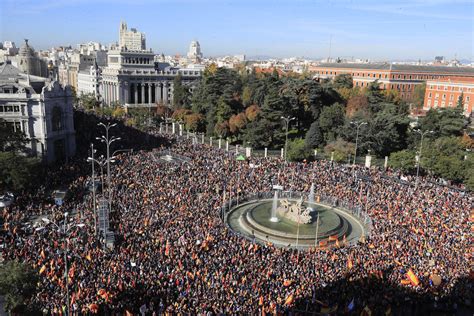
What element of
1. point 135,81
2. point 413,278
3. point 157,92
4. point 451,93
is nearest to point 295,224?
point 413,278

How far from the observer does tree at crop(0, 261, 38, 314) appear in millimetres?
17848

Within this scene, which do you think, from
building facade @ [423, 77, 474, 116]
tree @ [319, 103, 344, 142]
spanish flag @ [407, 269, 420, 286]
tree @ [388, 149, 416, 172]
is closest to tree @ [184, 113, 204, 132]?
tree @ [319, 103, 344, 142]

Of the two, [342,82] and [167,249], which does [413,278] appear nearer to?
[167,249]

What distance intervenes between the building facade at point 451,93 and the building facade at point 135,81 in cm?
5544

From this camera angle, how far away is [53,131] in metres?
45.2

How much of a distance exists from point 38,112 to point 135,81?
6080 centimetres

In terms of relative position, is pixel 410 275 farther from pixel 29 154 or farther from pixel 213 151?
pixel 29 154

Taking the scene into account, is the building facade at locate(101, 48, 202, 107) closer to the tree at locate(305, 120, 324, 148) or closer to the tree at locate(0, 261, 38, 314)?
the tree at locate(305, 120, 324, 148)

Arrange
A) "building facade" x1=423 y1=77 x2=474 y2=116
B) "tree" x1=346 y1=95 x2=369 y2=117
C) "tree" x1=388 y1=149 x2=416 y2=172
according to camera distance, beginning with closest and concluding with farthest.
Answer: "tree" x1=388 y1=149 x2=416 y2=172 → "tree" x1=346 y1=95 x2=369 y2=117 → "building facade" x1=423 y1=77 x2=474 y2=116

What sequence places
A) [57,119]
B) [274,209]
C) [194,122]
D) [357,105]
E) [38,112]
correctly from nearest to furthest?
[274,209] → [38,112] → [57,119] → [357,105] → [194,122]

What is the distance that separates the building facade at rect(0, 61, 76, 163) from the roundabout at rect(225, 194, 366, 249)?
23.5 metres

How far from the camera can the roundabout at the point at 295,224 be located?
95.4 feet

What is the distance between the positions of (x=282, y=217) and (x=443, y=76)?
100m

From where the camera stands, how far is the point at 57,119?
46.1 m
